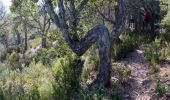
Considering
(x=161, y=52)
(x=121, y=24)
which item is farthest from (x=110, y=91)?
(x=161, y=52)

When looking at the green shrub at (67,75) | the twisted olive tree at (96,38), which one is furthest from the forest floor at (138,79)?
the green shrub at (67,75)

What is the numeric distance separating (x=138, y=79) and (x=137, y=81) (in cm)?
18

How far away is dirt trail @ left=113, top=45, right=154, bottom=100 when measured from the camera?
7.69 meters

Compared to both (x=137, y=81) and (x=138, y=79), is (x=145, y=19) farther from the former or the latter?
(x=137, y=81)

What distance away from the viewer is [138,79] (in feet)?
29.0

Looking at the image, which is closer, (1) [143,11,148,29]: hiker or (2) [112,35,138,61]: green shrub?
(2) [112,35,138,61]: green shrub

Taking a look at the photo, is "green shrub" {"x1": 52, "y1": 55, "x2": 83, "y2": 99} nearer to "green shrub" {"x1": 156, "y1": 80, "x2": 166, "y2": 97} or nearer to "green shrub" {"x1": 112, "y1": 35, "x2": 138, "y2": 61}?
"green shrub" {"x1": 156, "y1": 80, "x2": 166, "y2": 97}

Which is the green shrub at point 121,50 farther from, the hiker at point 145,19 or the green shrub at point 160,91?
the hiker at point 145,19

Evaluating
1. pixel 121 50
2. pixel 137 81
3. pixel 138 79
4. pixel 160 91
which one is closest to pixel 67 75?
pixel 137 81

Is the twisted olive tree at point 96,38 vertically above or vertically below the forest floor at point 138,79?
above

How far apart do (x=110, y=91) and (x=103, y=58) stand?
2.99 ft

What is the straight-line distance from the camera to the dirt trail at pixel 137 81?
7688mm

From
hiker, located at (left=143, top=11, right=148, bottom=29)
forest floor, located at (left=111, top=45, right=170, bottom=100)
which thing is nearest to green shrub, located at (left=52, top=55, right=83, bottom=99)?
forest floor, located at (left=111, top=45, right=170, bottom=100)

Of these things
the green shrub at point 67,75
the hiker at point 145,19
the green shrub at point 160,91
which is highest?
the hiker at point 145,19
